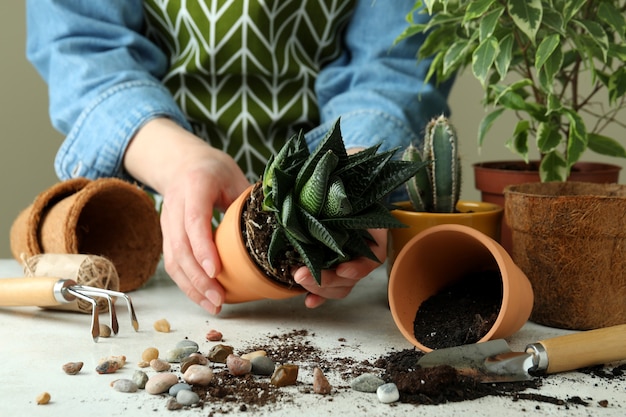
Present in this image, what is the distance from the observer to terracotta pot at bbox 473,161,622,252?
112 centimetres

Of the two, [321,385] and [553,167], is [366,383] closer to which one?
[321,385]

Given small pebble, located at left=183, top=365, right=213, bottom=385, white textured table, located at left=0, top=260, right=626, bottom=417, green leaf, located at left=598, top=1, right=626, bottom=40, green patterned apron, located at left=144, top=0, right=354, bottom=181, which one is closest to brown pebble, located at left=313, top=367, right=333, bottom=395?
white textured table, located at left=0, top=260, right=626, bottom=417

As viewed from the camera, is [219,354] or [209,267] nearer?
[219,354]

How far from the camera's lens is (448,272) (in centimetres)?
94

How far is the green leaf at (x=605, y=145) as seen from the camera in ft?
3.54

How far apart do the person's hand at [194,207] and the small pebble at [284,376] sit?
9.0 inches

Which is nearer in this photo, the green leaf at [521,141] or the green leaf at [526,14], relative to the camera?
the green leaf at [526,14]

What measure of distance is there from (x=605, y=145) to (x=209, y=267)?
66 centimetres

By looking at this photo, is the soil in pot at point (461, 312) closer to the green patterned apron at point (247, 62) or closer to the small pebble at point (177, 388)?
the small pebble at point (177, 388)

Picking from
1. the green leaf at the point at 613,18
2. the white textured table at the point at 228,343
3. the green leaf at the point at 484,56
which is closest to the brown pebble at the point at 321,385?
the white textured table at the point at 228,343

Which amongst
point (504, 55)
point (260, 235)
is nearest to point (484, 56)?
point (504, 55)

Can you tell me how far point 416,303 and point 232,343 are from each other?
242mm

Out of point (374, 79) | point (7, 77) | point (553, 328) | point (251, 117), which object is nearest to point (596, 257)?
point (553, 328)

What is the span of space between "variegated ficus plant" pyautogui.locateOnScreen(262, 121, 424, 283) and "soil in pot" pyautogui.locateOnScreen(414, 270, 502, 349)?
0.13 metres
